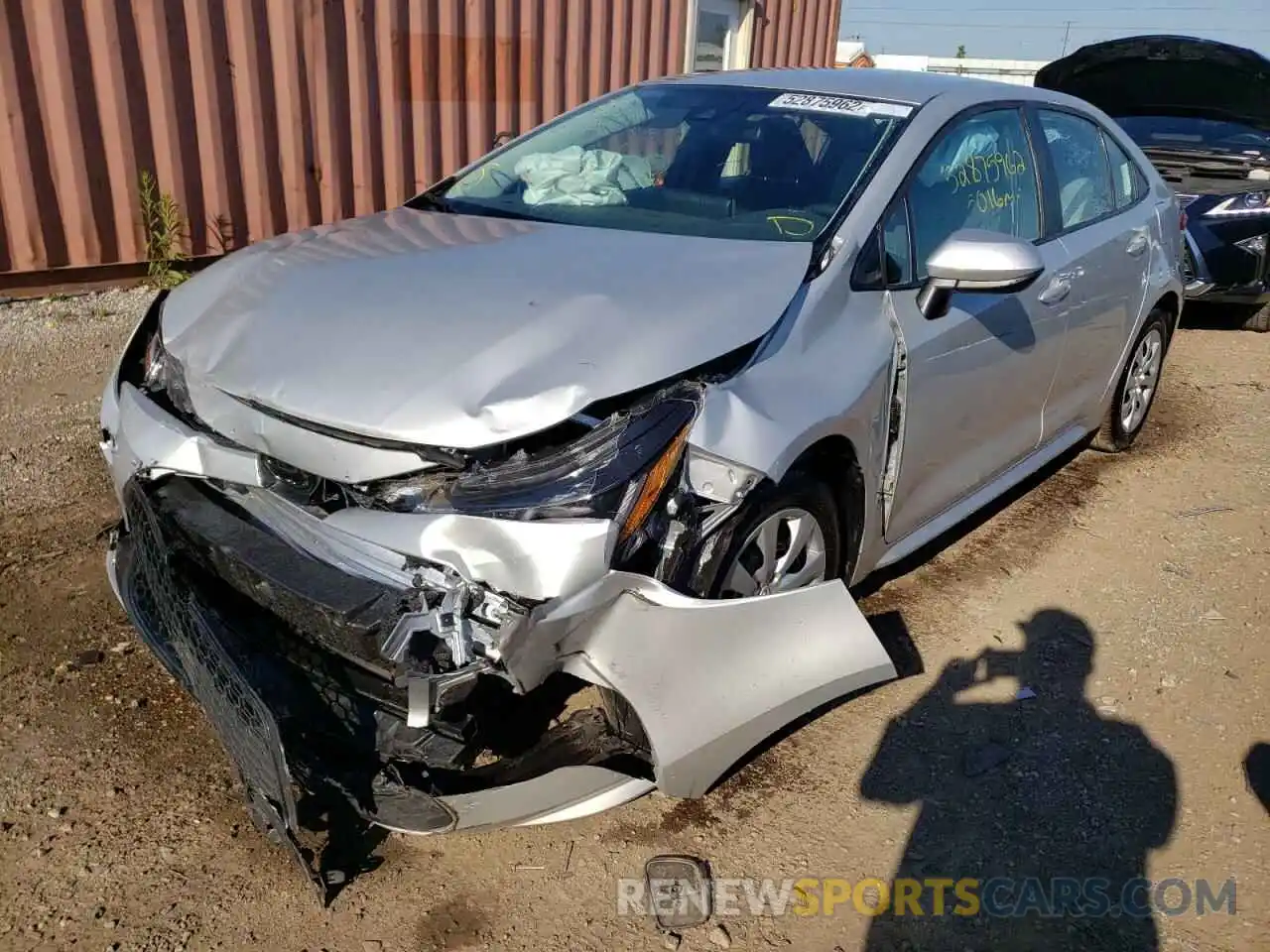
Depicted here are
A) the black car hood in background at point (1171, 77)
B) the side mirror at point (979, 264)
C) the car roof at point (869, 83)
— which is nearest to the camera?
the side mirror at point (979, 264)

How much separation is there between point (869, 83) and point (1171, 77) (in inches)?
225

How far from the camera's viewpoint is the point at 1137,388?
16.4 ft

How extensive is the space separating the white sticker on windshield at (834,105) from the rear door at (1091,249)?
81 centimetres

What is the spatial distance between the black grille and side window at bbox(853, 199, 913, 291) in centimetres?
180

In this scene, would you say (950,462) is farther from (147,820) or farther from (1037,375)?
(147,820)

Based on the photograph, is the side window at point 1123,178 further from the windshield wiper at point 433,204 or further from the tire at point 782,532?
the windshield wiper at point 433,204

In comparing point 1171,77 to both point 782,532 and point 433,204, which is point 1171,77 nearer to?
point 433,204

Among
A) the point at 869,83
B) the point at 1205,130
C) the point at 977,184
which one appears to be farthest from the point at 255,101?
the point at 1205,130

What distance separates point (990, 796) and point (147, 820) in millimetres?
2071

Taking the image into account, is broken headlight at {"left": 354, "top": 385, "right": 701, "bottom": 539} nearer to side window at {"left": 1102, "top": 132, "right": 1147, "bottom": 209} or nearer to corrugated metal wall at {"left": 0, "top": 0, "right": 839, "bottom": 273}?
side window at {"left": 1102, "top": 132, "right": 1147, "bottom": 209}

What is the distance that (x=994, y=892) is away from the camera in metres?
2.42

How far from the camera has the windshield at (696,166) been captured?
3084 millimetres

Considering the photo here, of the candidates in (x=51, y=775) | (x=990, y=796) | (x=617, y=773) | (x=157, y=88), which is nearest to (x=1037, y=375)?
(x=990, y=796)

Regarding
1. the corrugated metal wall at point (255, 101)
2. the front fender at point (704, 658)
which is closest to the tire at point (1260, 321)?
the corrugated metal wall at point (255, 101)
